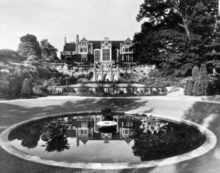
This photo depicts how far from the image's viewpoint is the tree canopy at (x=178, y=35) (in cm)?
2877

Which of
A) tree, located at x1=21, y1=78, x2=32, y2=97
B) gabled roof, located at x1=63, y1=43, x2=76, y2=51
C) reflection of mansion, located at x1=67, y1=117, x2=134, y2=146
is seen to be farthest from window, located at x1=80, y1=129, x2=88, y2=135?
gabled roof, located at x1=63, y1=43, x2=76, y2=51

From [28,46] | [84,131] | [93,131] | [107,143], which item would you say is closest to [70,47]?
[28,46]

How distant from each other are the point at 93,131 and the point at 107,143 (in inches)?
78.1

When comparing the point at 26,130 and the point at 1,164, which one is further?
the point at 26,130

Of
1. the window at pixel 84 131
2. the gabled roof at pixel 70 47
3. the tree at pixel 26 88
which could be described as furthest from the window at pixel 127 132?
the gabled roof at pixel 70 47

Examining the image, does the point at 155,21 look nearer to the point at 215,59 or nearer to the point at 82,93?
the point at 215,59

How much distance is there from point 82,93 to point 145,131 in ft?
49.9

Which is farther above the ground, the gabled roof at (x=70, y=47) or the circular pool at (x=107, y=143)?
the gabled roof at (x=70, y=47)

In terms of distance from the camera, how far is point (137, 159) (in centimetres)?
686

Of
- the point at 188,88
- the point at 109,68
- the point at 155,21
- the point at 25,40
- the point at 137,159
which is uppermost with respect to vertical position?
the point at 25,40

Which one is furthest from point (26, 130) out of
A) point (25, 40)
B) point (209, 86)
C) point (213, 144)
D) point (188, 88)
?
point (25, 40)

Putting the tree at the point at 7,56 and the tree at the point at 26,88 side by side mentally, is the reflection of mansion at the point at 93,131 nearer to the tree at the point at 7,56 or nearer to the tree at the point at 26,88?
the tree at the point at 26,88

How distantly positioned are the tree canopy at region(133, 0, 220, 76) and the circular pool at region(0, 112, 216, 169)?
19.8 metres

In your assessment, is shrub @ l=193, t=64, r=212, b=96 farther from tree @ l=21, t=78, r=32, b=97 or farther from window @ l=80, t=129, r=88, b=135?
tree @ l=21, t=78, r=32, b=97
